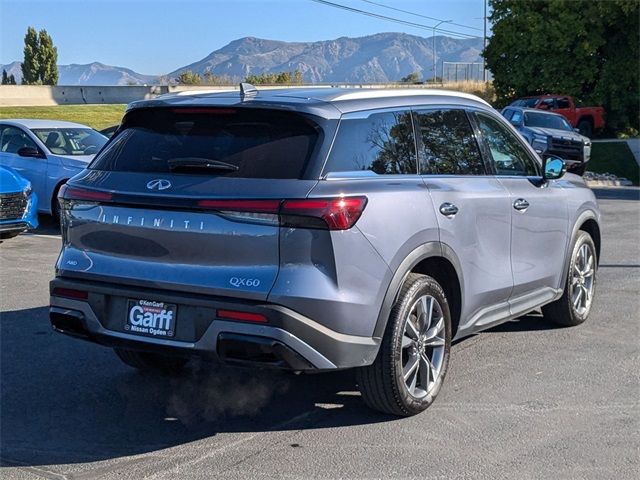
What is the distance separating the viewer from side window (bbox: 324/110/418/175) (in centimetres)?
484

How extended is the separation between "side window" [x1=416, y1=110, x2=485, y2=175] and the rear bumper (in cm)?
139

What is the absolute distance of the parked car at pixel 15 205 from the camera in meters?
11.5

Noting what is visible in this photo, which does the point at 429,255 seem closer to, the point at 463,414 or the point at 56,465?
the point at 463,414

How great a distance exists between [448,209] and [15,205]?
7757 mm

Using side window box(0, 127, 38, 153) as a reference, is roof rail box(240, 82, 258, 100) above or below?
above

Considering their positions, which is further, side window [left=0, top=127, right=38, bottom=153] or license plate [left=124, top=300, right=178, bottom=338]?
side window [left=0, top=127, right=38, bottom=153]

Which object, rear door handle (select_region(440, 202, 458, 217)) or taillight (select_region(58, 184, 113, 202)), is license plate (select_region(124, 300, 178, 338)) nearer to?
taillight (select_region(58, 184, 113, 202))

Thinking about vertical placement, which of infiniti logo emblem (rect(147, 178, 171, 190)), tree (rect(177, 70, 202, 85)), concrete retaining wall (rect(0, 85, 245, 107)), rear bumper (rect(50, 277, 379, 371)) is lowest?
rear bumper (rect(50, 277, 379, 371))

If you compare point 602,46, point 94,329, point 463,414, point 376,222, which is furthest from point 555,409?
point 602,46

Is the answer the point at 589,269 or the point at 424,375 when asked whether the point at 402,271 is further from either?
the point at 589,269

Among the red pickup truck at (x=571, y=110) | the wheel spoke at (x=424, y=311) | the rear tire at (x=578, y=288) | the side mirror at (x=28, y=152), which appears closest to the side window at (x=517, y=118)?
the red pickup truck at (x=571, y=110)

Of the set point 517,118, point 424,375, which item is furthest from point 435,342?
point 517,118

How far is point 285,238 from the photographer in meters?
4.50

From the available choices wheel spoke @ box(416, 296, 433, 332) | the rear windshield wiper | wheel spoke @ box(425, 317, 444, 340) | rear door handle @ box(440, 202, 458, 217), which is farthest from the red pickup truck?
the rear windshield wiper
